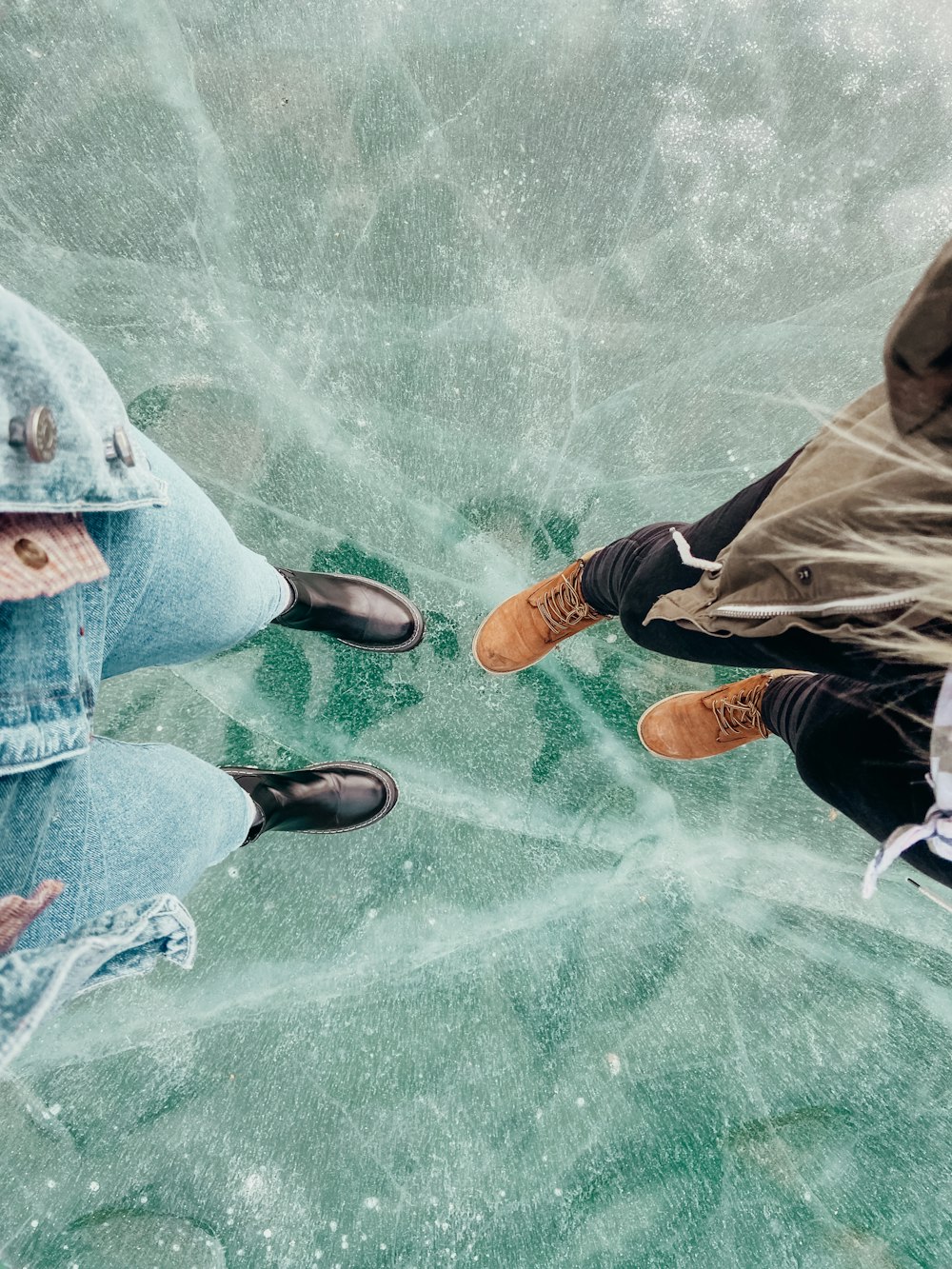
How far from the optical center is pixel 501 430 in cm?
147

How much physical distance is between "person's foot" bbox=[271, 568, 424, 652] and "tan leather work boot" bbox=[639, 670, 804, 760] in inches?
19.2

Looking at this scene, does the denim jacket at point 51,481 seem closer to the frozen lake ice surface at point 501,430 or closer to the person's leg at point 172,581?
the person's leg at point 172,581

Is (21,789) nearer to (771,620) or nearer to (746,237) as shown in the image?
(771,620)

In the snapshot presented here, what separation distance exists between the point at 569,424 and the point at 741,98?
746 millimetres

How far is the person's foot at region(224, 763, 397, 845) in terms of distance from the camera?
1.22 meters

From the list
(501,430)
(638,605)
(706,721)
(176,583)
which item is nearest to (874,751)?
(638,605)

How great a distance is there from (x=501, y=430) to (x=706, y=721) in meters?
0.69

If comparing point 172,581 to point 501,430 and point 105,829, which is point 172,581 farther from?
point 501,430

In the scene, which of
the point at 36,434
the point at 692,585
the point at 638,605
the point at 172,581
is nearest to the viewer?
the point at 36,434

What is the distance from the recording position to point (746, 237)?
1.48 m

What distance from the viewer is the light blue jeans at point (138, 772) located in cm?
68

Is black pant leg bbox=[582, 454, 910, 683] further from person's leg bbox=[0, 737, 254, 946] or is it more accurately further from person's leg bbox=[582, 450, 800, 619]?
person's leg bbox=[0, 737, 254, 946]

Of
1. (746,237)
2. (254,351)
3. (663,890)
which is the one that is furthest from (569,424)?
(663,890)

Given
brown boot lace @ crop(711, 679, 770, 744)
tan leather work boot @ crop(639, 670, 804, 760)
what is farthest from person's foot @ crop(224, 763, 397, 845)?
brown boot lace @ crop(711, 679, 770, 744)
